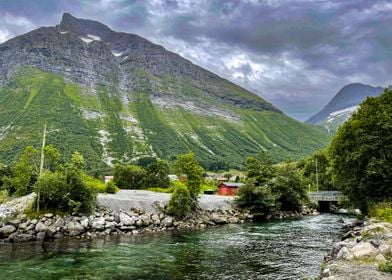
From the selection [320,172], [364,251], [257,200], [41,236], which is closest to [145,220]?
[41,236]

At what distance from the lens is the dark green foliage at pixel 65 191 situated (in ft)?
165

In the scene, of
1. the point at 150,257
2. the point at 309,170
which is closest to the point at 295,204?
the point at 309,170

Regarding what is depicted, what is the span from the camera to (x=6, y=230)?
45500 millimetres

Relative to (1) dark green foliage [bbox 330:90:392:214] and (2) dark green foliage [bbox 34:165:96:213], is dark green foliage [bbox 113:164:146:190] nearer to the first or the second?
(2) dark green foliage [bbox 34:165:96:213]

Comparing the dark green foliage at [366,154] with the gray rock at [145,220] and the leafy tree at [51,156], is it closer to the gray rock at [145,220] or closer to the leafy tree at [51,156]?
the gray rock at [145,220]

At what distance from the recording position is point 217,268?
3108 centimetres

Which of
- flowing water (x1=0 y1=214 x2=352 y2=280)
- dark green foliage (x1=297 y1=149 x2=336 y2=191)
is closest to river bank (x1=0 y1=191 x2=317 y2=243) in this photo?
flowing water (x1=0 y1=214 x2=352 y2=280)

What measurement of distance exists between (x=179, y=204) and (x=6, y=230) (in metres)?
26.2

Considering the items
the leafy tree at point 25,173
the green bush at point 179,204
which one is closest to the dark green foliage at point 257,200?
the green bush at point 179,204

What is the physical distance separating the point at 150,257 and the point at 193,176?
36.2 metres

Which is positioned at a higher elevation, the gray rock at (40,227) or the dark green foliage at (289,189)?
the dark green foliage at (289,189)

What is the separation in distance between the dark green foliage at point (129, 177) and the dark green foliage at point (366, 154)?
6045cm

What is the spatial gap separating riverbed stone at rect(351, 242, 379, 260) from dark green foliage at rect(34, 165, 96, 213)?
37.2 m

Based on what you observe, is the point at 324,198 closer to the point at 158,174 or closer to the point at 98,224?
the point at 158,174
